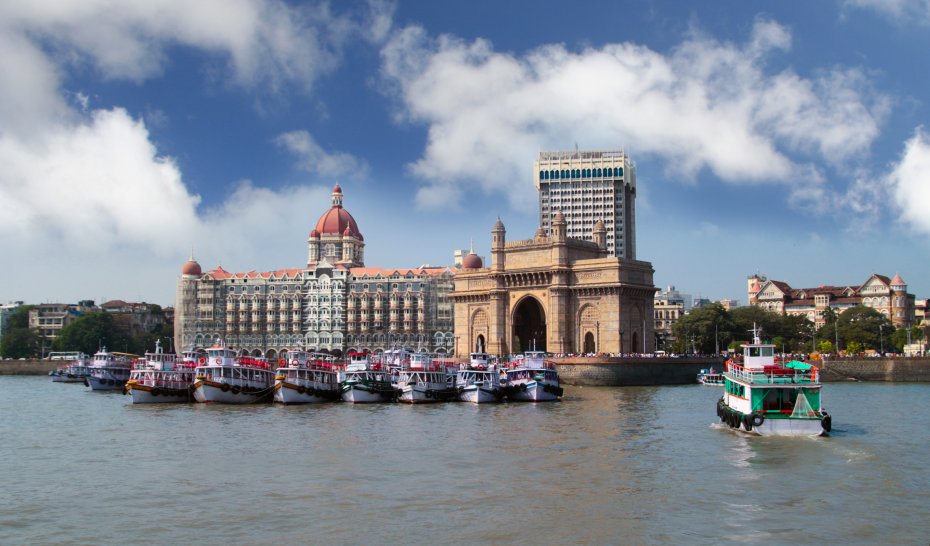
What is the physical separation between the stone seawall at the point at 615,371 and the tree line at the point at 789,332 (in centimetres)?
2578

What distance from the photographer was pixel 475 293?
105 m

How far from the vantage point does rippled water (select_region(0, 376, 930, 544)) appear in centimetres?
2362

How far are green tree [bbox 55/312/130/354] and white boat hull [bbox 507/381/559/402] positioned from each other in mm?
99413

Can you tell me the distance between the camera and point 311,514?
25203mm

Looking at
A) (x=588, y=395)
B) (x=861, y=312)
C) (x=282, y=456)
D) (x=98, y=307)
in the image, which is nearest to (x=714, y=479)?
(x=282, y=456)

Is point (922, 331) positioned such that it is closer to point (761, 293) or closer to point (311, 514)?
point (761, 293)

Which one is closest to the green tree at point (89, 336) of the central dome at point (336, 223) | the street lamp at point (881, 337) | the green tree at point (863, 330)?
the central dome at point (336, 223)

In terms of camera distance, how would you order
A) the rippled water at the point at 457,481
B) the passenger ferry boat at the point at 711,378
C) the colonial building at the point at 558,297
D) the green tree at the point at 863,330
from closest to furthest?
the rippled water at the point at 457,481 < the passenger ferry boat at the point at 711,378 < the colonial building at the point at 558,297 < the green tree at the point at 863,330

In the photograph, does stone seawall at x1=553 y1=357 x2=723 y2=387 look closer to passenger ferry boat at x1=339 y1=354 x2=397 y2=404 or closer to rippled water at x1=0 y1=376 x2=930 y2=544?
passenger ferry boat at x1=339 y1=354 x2=397 y2=404

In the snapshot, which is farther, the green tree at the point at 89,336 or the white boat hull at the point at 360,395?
the green tree at the point at 89,336

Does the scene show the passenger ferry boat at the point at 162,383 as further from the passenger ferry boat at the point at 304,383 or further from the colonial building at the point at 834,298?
the colonial building at the point at 834,298

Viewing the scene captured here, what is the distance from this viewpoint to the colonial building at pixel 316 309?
146 meters

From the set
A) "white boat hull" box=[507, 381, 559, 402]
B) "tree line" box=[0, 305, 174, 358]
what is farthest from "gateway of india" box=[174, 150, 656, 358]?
"white boat hull" box=[507, 381, 559, 402]

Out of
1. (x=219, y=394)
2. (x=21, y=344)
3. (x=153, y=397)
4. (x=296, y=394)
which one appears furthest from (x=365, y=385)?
(x=21, y=344)
